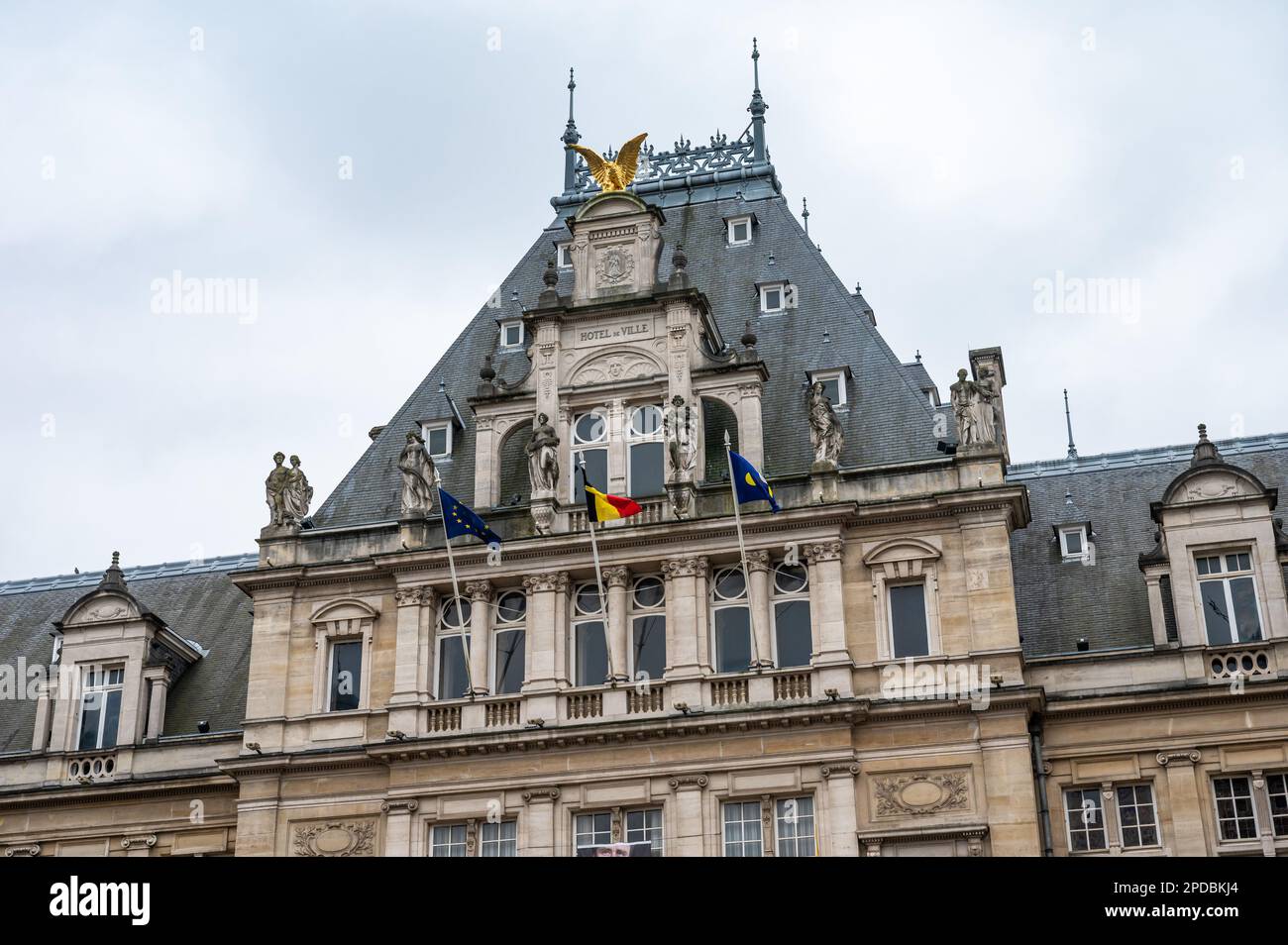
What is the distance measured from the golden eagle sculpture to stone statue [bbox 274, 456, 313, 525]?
1059 centimetres

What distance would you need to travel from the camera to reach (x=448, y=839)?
37.8 metres

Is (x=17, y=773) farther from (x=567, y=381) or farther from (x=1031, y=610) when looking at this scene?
(x=1031, y=610)

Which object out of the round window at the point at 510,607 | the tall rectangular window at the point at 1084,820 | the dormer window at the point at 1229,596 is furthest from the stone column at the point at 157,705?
the dormer window at the point at 1229,596

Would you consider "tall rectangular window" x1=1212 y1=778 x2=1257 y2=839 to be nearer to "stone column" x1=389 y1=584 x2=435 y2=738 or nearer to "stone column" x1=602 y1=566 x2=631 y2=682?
"stone column" x1=602 y1=566 x2=631 y2=682

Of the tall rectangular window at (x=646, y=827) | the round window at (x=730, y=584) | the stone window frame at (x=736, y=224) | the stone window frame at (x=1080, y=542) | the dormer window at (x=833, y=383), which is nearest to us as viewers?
the tall rectangular window at (x=646, y=827)

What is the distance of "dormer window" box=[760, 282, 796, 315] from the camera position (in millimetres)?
45312

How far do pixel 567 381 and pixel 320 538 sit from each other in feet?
23.4

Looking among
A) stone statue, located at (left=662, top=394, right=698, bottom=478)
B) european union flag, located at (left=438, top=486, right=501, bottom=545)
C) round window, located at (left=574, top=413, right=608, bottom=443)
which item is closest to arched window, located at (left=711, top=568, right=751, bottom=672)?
stone statue, located at (left=662, top=394, right=698, bottom=478)

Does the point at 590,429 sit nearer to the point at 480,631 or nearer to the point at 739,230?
the point at 480,631

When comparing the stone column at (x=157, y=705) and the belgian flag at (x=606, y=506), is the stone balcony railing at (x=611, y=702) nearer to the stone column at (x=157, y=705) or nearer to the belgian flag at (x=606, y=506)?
the belgian flag at (x=606, y=506)

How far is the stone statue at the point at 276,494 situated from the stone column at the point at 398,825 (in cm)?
808

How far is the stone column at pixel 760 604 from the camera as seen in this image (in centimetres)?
3722

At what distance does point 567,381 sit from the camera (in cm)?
4162
